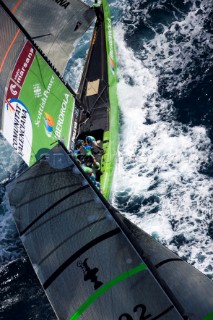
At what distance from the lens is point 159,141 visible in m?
20.2

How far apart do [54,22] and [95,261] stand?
10121 mm

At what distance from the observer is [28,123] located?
1747cm

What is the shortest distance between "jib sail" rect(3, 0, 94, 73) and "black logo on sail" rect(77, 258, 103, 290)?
30.3ft

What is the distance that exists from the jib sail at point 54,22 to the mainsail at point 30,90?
0.03 meters

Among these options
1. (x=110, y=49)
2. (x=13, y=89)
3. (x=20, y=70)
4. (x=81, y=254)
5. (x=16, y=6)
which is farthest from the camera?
(x=110, y=49)

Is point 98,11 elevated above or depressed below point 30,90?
above

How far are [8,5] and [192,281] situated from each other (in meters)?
10.8

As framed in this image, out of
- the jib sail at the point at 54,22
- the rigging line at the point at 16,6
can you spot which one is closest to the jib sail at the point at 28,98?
the rigging line at the point at 16,6

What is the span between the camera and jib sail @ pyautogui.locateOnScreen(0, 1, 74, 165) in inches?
638

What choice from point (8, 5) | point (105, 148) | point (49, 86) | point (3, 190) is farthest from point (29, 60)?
point (3, 190)

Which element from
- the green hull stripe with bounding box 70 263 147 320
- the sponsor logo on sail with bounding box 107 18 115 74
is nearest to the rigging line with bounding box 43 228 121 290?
the green hull stripe with bounding box 70 263 147 320

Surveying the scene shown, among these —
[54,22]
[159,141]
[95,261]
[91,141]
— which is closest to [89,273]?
[95,261]

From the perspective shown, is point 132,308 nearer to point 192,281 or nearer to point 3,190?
point 192,281

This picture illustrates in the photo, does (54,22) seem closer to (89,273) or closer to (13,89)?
(13,89)
